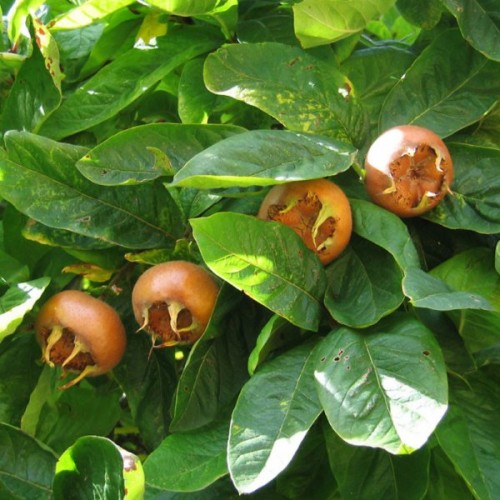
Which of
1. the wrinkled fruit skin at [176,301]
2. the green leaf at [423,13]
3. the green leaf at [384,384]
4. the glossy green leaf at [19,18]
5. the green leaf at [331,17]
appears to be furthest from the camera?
the green leaf at [423,13]

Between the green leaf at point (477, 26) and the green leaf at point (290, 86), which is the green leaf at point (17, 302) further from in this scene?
the green leaf at point (477, 26)

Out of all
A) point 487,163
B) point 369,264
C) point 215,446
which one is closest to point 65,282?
point 215,446

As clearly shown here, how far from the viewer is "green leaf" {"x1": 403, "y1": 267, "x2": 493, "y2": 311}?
3.34 ft

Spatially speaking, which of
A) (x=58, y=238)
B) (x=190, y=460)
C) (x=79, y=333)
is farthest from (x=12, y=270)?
(x=190, y=460)

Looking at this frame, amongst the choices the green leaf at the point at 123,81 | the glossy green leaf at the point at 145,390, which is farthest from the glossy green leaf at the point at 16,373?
the green leaf at the point at 123,81

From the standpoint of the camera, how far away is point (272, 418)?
1095 millimetres

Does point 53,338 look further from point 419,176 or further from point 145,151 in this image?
point 419,176

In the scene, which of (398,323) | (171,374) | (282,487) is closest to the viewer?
(398,323)

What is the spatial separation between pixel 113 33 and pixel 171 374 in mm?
692

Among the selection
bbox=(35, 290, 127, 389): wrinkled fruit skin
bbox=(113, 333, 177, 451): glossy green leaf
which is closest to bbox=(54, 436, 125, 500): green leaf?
bbox=(35, 290, 127, 389): wrinkled fruit skin

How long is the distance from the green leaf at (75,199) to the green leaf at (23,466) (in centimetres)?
35

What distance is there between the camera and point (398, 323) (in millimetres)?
1164

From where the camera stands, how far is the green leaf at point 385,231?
116cm

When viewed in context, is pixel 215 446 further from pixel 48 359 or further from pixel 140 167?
pixel 140 167
